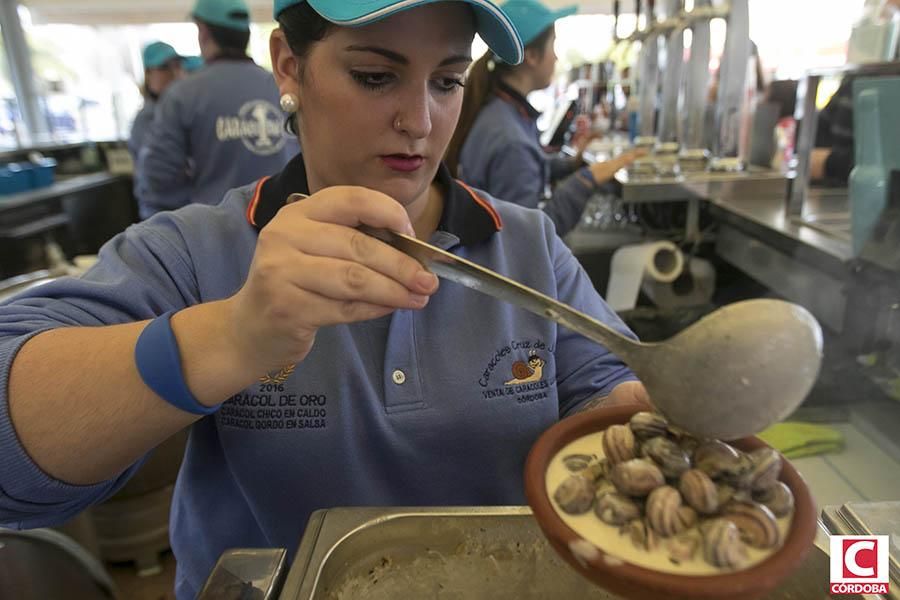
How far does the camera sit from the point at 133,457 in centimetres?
70

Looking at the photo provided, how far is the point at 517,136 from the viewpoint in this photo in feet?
7.43

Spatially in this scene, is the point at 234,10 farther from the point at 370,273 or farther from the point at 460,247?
the point at 370,273

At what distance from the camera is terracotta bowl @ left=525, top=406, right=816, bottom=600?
505mm

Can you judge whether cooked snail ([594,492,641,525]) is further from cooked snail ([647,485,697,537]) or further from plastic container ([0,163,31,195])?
plastic container ([0,163,31,195])

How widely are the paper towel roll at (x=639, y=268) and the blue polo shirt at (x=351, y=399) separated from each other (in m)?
1.27

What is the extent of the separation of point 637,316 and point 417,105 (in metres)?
1.60

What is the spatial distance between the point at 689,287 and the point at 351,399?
1689 millimetres

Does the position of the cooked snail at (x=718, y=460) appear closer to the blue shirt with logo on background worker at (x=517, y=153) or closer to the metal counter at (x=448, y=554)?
the metal counter at (x=448, y=554)

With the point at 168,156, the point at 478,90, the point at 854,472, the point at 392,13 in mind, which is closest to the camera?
the point at 392,13

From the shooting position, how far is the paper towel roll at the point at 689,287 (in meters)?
2.24

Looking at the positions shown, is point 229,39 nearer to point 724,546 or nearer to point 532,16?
point 532,16

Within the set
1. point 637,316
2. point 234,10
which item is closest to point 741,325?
point 637,316

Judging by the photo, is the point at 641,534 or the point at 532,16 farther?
the point at 532,16

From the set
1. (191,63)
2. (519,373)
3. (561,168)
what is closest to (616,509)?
(519,373)
